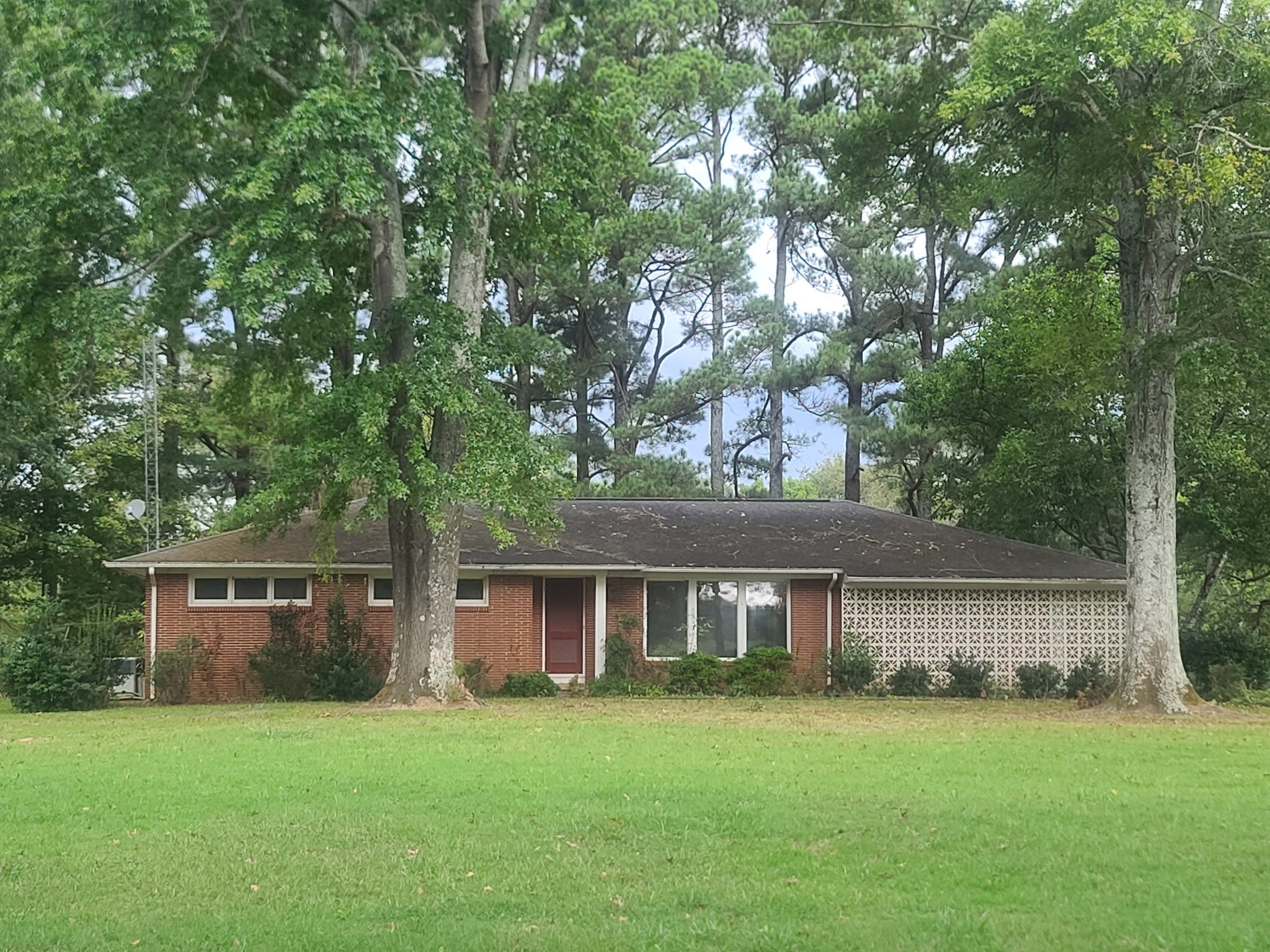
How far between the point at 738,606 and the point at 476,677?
5.29 metres

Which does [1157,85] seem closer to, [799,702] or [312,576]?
[799,702]

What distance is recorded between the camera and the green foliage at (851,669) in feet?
75.5

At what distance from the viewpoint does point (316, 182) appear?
51.6 ft

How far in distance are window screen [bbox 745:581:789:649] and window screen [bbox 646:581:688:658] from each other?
47.5 inches

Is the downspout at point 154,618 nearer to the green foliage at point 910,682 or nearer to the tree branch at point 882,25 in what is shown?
the green foliage at point 910,682

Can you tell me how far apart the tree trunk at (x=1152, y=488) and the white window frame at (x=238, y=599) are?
556 inches

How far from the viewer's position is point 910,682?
23016 millimetres

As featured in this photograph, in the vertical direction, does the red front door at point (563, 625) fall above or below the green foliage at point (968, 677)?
above

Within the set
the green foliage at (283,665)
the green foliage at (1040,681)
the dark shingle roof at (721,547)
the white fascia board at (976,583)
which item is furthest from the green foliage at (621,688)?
the green foliage at (1040,681)

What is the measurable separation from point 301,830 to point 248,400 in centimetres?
1560

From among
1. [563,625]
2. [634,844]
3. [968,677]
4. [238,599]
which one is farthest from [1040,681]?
[634,844]

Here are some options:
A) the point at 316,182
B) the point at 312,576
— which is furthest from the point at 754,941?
the point at 312,576

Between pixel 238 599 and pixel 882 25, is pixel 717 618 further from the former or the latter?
pixel 882 25

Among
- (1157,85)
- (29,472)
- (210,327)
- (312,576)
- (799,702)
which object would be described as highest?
(1157,85)
